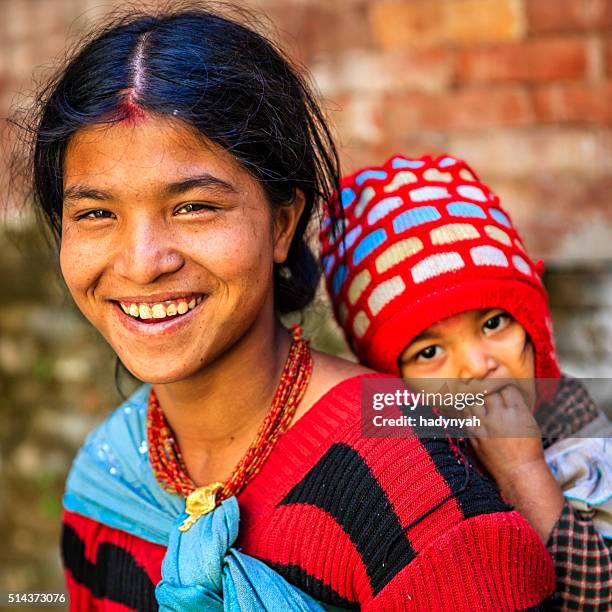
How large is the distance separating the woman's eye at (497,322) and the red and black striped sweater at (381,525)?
1.29 ft

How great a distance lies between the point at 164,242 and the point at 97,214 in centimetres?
18

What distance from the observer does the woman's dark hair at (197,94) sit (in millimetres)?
1729

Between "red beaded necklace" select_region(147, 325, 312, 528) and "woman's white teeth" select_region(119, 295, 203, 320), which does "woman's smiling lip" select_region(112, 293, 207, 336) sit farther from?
"red beaded necklace" select_region(147, 325, 312, 528)

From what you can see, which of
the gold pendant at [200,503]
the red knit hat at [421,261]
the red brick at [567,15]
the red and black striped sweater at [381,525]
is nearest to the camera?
the red and black striped sweater at [381,525]

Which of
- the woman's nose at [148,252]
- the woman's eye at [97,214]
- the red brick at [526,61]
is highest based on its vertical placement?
the red brick at [526,61]

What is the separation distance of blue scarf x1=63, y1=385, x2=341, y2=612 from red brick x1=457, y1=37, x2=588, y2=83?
1858 mm

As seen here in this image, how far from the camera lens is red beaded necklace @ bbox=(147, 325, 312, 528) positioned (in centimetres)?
188

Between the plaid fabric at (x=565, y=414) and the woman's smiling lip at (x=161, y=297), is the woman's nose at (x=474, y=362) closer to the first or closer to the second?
the plaid fabric at (x=565, y=414)

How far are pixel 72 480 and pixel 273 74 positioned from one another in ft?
3.67

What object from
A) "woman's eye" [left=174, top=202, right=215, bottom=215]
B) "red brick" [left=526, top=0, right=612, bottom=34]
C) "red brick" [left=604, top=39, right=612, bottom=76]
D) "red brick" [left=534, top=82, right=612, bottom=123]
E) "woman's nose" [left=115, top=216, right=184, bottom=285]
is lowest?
"woman's nose" [left=115, top=216, right=184, bottom=285]

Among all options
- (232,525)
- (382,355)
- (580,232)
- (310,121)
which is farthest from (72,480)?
(580,232)

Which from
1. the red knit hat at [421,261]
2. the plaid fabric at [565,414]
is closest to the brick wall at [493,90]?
the red knit hat at [421,261]

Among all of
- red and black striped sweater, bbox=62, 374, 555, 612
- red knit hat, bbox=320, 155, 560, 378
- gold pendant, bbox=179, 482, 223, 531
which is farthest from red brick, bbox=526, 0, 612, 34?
gold pendant, bbox=179, 482, 223, 531

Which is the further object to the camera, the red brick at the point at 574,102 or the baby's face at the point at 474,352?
the red brick at the point at 574,102
